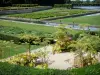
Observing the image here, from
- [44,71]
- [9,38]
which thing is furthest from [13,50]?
[44,71]

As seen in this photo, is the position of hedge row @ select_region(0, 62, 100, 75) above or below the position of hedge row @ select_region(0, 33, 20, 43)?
above

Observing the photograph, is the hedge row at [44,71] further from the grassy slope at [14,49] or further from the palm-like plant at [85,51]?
the grassy slope at [14,49]

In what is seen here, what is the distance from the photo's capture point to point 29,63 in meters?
11.0

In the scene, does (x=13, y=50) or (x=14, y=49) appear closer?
(x=13, y=50)

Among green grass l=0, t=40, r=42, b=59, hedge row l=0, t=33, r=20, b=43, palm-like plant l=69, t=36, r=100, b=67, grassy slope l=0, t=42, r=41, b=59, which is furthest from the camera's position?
hedge row l=0, t=33, r=20, b=43

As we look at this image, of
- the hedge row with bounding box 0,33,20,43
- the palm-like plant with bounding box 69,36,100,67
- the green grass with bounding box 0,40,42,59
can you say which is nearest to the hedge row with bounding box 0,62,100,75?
the palm-like plant with bounding box 69,36,100,67

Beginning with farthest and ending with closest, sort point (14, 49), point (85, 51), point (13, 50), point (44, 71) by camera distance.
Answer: point (14, 49) < point (13, 50) < point (85, 51) < point (44, 71)

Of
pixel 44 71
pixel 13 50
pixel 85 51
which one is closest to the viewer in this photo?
pixel 44 71

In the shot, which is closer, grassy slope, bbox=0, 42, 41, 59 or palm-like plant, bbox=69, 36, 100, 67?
palm-like plant, bbox=69, 36, 100, 67

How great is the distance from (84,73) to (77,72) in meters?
0.20

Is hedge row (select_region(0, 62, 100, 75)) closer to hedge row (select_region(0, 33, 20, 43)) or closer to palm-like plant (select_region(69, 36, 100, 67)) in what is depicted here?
palm-like plant (select_region(69, 36, 100, 67))

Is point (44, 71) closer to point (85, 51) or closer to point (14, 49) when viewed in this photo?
point (85, 51)

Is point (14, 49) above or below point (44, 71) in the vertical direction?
below

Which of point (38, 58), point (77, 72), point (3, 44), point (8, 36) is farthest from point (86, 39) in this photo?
point (8, 36)
